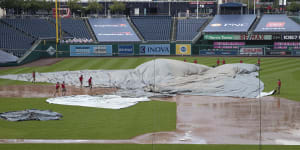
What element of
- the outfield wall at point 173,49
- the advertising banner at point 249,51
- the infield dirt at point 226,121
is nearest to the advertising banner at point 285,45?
the outfield wall at point 173,49

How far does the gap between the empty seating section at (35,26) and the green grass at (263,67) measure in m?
8.38

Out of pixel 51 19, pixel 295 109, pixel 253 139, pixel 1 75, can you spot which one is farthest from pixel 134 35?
pixel 253 139

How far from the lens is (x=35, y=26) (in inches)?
2516

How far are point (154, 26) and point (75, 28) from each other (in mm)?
12686

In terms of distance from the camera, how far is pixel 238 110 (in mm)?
26984

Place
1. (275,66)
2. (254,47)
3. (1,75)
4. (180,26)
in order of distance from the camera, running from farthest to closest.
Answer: (180,26)
(254,47)
(275,66)
(1,75)

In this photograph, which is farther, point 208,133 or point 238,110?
point 238,110

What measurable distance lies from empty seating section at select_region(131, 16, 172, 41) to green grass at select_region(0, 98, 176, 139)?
3819cm

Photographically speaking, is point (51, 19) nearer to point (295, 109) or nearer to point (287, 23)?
point (287, 23)

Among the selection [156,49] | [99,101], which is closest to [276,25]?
[156,49]

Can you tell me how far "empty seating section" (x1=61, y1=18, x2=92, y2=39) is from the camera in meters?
65.3

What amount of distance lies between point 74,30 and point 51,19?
4.86m

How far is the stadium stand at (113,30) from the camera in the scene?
2566 inches

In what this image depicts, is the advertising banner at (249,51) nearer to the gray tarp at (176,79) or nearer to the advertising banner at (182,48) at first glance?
the advertising banner at (182,48)
